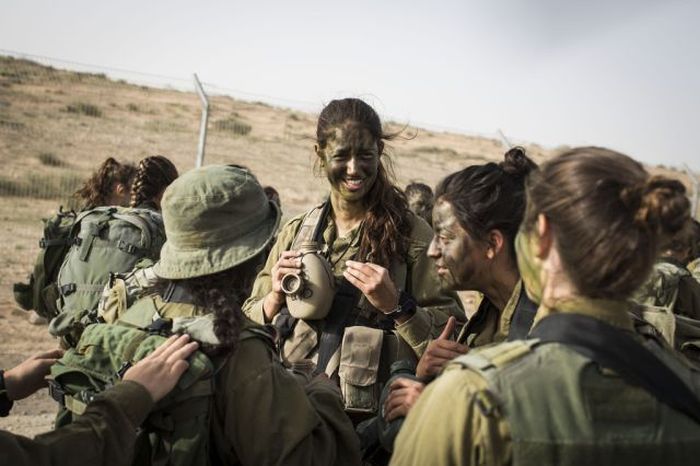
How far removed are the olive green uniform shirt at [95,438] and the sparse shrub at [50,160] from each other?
16.8 meters

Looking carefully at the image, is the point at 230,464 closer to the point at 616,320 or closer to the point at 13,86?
the point at 616,320

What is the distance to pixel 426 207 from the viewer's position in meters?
6.61

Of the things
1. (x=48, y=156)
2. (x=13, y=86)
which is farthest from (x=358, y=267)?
(x=13, y=86)

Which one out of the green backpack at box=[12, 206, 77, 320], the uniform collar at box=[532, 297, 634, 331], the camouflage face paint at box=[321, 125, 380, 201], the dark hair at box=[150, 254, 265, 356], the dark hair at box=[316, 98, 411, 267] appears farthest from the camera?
the green backpack at box=[12, 206, 77, 320]

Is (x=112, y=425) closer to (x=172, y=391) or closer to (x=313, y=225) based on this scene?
(x=172, y=391)

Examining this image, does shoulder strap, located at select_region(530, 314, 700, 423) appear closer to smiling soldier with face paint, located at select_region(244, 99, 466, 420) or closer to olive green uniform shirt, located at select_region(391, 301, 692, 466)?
olive green uniform shirt, located at select_region(391, 301, 692, 466)

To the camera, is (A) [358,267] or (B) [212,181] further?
(A) [358,267]

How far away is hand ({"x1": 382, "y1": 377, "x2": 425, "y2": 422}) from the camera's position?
87.5 inches

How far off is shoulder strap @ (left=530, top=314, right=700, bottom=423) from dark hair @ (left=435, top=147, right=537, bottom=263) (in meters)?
1.06

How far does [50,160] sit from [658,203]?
17.8 meters

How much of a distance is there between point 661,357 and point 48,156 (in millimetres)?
17866

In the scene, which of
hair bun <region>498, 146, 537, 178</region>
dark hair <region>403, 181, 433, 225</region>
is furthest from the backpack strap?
dark hair <region>403, 181, 433, 225</region>

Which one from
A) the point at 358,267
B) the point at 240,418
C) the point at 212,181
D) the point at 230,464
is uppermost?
the point at 212,181

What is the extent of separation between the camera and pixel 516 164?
270 centimetres
